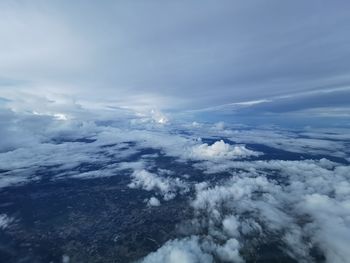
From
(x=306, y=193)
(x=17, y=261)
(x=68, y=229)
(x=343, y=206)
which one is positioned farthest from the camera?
(x=306, y=193)

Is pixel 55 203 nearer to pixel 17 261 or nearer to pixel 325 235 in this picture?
pixel 17 261

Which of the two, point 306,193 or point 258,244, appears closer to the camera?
point 258,244

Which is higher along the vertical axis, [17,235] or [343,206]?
[343,206]

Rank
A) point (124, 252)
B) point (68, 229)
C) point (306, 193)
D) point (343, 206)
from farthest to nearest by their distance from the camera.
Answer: point (306, 193) < point (68, 229) < point (343, 206) < point (124, 252)

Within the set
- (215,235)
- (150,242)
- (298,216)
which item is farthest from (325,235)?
(150,242)

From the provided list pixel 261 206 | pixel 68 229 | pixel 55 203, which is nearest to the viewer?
pixel 68 229

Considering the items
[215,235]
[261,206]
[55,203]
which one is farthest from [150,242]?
[55,203]

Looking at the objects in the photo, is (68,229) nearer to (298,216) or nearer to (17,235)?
(17,235)

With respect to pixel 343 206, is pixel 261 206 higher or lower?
lower

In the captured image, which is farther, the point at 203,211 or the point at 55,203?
the point at 55,203
